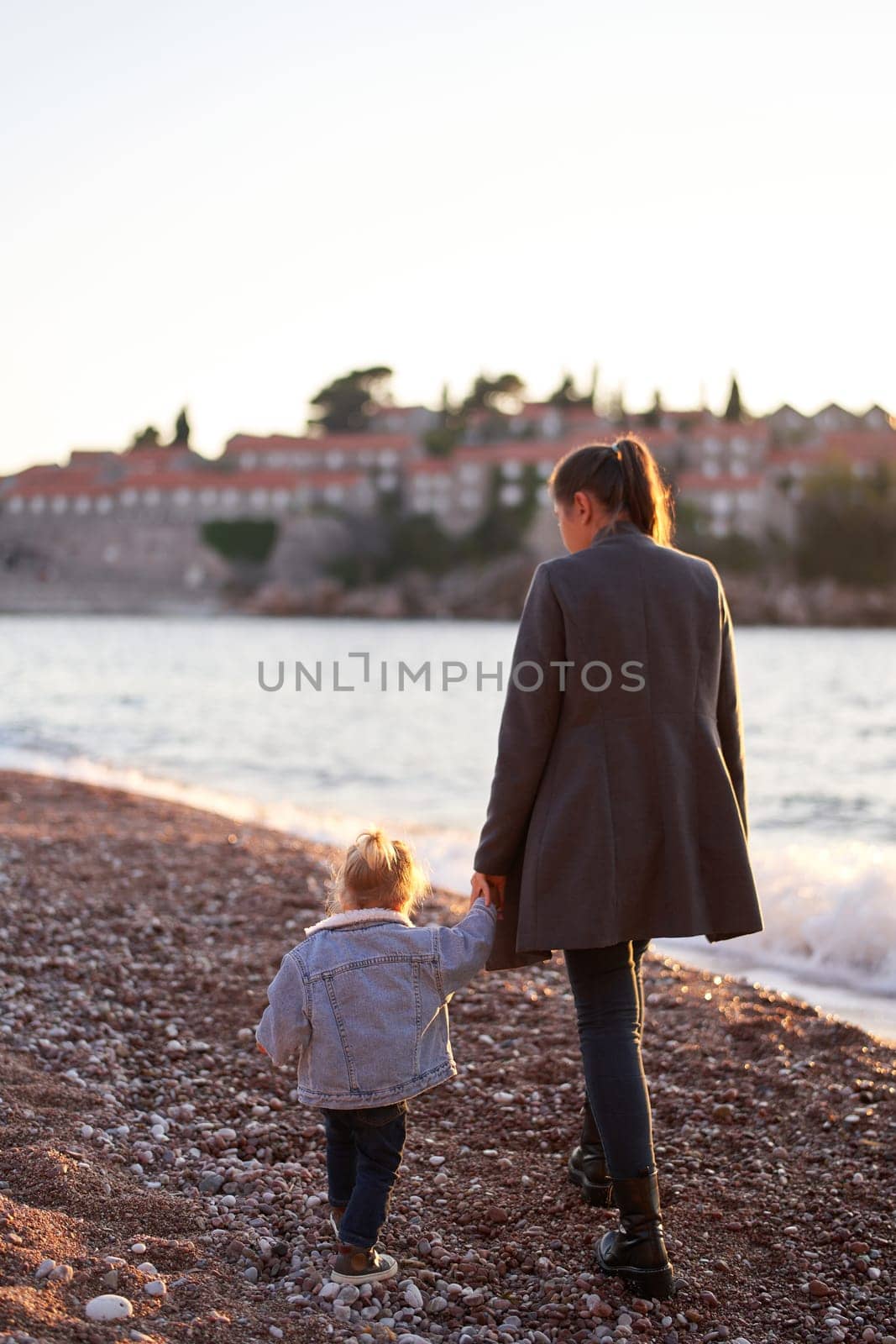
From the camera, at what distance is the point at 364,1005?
2.27 metres

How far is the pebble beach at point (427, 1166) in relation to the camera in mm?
2131

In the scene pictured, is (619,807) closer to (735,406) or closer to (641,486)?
(641,486)

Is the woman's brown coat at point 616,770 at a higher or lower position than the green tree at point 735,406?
lower

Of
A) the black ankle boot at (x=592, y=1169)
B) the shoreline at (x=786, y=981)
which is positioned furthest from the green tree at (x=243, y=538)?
the black ankle boot at (x=592, y=1169)

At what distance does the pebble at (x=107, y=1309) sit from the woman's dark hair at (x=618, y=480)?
1678 millimetres

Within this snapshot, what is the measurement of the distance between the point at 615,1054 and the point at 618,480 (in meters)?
1.15

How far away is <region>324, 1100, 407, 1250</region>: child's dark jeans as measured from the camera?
2.26 meters

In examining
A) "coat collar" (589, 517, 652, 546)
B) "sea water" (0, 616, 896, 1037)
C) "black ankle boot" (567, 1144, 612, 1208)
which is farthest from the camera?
"sea water" (0, 616, 896, 1037)

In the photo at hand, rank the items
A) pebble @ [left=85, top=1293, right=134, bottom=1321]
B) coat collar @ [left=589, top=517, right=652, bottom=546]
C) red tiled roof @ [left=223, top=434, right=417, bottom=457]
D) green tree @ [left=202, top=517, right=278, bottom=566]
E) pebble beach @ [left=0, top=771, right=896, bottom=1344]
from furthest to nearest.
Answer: red tiled roof @ [left=223, top=434, right=417, bottom=457], green tree @ [left=202, top=517, right=278, bottom=566], coat collar @ [left=589, top=517, right=652, bottom=546], pebble beach @ [left=0, top=771, right=896, bottom=1344], pebble @ [left=85, top=1293, right=134, bottom=1321]

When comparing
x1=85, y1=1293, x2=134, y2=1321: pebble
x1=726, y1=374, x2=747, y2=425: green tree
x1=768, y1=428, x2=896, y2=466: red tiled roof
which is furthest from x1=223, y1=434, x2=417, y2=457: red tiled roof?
x1=85, y1=1293, x2=134, y2=1321: pebble

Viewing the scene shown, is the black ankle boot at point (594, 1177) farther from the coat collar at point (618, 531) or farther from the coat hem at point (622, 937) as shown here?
the coat collar at point (618, 531)

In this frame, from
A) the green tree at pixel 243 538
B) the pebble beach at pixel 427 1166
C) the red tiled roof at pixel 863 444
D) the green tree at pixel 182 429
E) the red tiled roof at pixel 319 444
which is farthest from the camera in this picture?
the green tree at pixel 182 429

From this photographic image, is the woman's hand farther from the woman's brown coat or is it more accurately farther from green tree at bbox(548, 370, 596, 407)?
green tree at bbox(548, 370, 596, 407)

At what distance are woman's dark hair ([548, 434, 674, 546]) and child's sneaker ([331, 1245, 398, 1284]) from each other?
1528 millimetres
